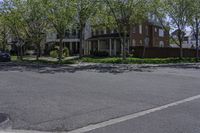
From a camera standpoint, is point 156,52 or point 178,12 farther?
point 156,52

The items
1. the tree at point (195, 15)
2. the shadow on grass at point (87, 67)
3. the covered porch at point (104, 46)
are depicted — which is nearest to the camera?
the shadow on grass at point (87, 67)

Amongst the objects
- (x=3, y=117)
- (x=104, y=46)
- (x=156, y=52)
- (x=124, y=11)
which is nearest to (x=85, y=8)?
(x=124, y=11)

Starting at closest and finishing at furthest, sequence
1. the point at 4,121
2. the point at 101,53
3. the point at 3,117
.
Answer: the point at 4,121 → the point at 3,117 → the point at 101,53

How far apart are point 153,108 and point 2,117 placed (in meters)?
3.95

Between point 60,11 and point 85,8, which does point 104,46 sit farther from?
point 60,11

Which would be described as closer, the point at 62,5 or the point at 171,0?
the point at 62,5

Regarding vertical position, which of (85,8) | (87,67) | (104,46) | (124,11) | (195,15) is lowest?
(87,67)

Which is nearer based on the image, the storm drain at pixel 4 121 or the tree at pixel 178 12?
the storm drain at pixel 4 121

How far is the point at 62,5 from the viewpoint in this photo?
3578 cm

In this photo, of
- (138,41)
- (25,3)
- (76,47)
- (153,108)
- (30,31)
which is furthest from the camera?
(76,47)

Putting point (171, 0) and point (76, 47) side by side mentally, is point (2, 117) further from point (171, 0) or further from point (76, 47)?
point (76, 47)

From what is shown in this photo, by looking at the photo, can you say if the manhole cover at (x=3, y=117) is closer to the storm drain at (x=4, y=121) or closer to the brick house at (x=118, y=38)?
the storm drain at (x=4, y=121)

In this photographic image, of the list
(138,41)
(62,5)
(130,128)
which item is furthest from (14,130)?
(138,41)

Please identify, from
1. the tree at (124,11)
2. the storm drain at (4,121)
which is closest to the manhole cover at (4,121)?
the storm drain at (4,121)
